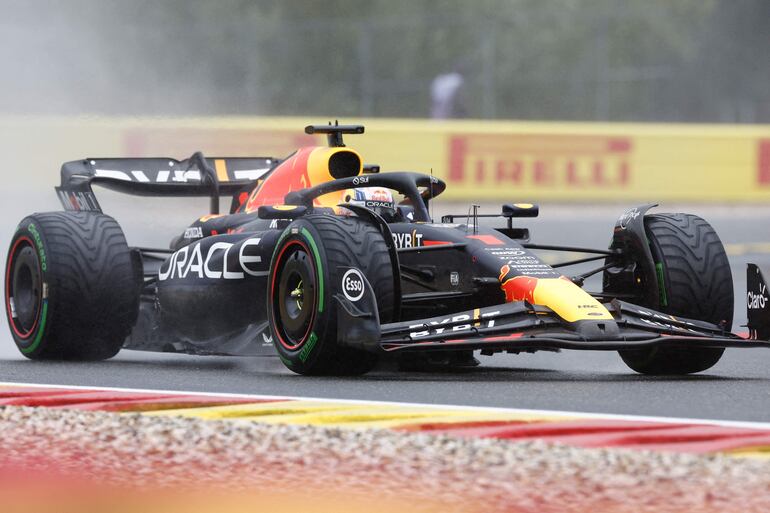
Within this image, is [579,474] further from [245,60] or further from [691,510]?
[245,60]

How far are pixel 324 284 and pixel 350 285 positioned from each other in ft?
0.41

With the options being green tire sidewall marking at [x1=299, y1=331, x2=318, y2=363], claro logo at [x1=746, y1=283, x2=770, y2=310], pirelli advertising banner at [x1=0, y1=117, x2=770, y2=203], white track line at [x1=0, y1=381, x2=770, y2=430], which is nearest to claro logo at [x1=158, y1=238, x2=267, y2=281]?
green tire sidewall marking at [x1=299, y1=331, x2=318, y2=363]

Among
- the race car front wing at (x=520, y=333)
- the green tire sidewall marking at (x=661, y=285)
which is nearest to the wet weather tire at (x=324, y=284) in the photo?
the race car front wing at (x=520, y=333)

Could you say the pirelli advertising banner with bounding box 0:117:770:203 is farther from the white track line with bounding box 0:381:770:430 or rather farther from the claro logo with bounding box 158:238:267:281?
the white track line with bounding box 0:381:770:430

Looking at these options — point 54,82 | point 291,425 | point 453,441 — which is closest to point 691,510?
point 453,441

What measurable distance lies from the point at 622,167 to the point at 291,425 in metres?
16.6

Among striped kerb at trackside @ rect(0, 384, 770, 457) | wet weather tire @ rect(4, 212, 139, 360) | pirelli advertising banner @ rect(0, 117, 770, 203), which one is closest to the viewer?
striped kerb at trackside @ rect(0, 384, 770, 457)

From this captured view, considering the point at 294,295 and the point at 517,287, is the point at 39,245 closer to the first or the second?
the point at 294,295

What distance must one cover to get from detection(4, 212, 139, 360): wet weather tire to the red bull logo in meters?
2.51

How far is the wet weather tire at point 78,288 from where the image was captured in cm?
910

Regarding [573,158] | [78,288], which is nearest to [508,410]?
[78,288]

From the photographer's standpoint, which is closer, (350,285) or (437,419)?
(437,419)

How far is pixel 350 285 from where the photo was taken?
7.46 m

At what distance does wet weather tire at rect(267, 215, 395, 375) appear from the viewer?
749 cm
